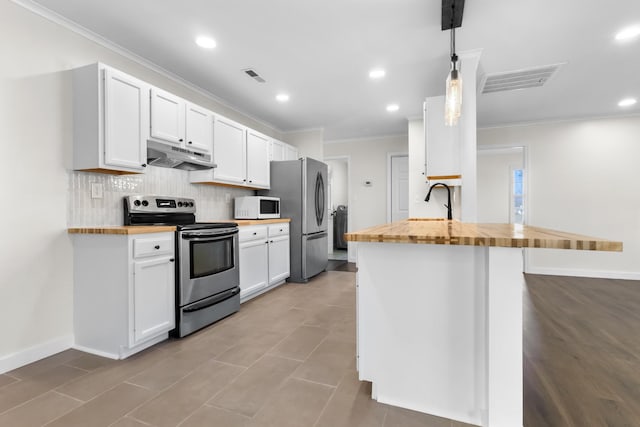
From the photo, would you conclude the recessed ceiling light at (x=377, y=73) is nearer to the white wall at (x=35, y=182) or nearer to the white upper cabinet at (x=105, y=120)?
the white upper cabinet at (x=105, y=120)

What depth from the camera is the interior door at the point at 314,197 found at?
4.41 meters

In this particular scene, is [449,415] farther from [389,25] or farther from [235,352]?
[389,25]

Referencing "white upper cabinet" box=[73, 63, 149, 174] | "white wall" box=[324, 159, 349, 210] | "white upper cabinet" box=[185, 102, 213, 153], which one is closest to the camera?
"white upper cabinet" box=[73, 63, 149, 174]

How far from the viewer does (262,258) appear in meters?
3.74

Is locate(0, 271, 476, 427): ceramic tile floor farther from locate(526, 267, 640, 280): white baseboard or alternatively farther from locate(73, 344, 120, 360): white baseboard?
locate(526, 267, 640, 280): white baseboard

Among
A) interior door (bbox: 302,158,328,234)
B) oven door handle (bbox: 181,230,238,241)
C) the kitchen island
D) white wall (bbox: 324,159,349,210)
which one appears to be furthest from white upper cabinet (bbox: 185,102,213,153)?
white wall (bbox: 324,159,349,210)

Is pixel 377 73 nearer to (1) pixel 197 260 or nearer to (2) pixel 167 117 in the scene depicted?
(2) pixel 167 117

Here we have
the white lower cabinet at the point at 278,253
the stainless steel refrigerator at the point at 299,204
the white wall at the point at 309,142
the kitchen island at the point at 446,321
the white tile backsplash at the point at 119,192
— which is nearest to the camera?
the kitchen island at the point at 446,321

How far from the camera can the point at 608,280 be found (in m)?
4.54

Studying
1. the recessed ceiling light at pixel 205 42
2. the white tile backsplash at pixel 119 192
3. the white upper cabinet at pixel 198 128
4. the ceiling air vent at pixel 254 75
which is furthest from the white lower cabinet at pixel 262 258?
the recessed ceiling light at pixel 205 42

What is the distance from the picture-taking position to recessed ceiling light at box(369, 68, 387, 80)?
3188mm

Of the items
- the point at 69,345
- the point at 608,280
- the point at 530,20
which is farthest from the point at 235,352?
the point at 608,280

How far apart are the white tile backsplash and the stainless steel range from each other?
0.12 metres

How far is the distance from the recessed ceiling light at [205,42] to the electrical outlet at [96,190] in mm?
1451
